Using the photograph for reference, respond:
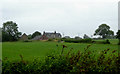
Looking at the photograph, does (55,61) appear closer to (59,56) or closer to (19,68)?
(59,56)

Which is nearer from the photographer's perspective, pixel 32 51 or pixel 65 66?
pixel 65 66

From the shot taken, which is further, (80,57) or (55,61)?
(80,57)

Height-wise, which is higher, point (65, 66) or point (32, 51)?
point (65, 66)

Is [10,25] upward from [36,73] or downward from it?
upward

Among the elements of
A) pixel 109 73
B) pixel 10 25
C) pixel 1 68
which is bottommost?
pixel 109 73

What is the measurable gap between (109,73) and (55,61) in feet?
4.19

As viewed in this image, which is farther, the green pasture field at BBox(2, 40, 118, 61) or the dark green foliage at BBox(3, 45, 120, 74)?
the green pasture field at BBox(2, 40, 118, 61)

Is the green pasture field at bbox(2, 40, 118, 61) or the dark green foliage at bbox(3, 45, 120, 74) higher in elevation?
the dark green foliage at bbox(3, 45, 120, 74)

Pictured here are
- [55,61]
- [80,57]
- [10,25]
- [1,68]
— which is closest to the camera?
[1,68]

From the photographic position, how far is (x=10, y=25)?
Answer: 4084 centimetres

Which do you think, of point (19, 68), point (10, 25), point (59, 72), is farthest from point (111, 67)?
point (10, 25)

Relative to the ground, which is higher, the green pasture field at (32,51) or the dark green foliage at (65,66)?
the dark green foliage at (65,66)

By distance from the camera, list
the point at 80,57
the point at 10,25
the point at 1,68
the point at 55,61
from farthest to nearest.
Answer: the point at 10,25
the point at 80,57
the point at 55,61
the point at 1,68

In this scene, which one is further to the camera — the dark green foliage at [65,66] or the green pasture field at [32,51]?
the green pasture field at [32,51]
